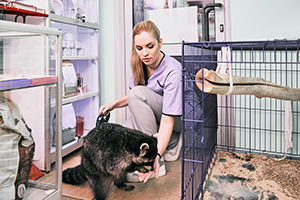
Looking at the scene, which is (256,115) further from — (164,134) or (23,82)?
(23,82)

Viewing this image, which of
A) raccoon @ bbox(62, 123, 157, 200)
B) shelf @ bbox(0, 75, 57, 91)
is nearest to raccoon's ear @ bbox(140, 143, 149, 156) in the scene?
raccoon @ bbox(62, 123, 157, 200)

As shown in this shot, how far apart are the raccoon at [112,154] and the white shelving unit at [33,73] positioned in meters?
0.19

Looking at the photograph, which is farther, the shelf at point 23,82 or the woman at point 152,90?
the woman at point 152,90

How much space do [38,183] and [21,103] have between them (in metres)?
0.46

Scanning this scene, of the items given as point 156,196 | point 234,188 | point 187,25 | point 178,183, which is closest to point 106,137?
point 156,196

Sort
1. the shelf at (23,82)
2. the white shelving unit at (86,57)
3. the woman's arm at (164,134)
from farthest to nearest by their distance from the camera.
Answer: the white shelving unit at (86,57) < the woman's arm at (164,134) < the shelf at (23,82)

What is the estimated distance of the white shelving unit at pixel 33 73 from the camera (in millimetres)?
1236

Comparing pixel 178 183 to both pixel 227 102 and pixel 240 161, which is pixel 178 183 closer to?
pixel 240 161

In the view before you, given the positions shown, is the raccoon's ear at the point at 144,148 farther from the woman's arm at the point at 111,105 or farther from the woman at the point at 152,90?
the woman's arm at the point at 111,105

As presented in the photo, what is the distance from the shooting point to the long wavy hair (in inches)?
67.5

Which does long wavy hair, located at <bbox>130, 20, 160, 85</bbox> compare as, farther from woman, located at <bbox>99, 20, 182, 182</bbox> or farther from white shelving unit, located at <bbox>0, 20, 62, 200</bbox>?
white shelving unit, located at <bbox>0, 20, 62, 200</bbox>

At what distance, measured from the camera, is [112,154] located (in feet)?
4.57

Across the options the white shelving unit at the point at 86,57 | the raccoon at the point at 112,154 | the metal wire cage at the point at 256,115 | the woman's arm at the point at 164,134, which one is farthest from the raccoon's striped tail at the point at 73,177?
the metal wire cage at the point at 256,115

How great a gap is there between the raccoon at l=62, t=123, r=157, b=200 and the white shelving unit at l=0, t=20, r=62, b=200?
0.62ft
